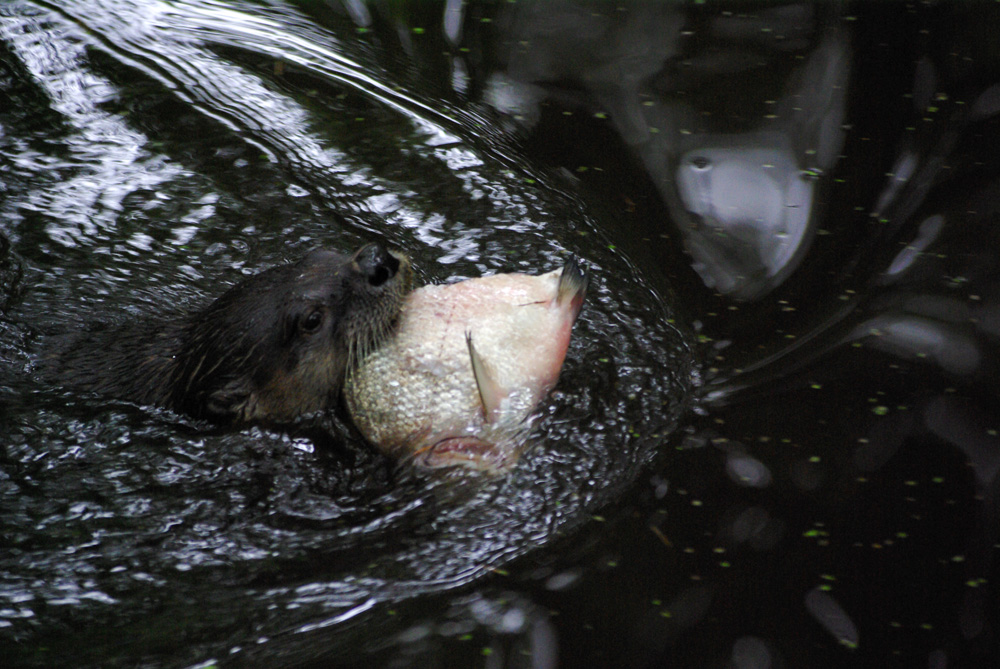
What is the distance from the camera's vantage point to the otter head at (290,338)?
2881mm

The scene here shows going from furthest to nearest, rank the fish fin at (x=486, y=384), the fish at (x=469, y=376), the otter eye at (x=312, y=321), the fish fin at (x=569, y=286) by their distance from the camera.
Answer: the otter eye at (x=312, y=321)
the fish fin at (x=569, y=286)
the fish at (x=469, y=376)
the fish fin at (x=486, y=384)

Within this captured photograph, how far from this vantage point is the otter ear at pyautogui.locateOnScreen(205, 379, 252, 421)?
2.94 meters

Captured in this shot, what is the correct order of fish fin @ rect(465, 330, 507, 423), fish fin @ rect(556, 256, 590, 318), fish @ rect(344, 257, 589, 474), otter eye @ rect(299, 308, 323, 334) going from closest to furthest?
1. fish fin @ rect(465, 330, 507, 423)
2. fish @ rect(344, 257, 589, 474)
3. fish fin @ rect(556, 256, 590, 318)
4. otter eye @ rect(299, 308, 323, 334)

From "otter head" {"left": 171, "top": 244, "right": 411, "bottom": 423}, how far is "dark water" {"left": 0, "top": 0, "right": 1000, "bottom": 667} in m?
0.12

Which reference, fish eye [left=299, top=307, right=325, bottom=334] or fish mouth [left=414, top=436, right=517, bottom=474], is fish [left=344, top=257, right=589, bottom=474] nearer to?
fish mouth [left=414, top=436, right=517, bottom=474]

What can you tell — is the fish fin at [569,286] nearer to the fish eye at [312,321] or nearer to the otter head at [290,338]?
the otter head at [290,338]

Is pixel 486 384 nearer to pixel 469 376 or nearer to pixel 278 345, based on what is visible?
pixel 469 376

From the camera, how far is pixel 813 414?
308 centimetres

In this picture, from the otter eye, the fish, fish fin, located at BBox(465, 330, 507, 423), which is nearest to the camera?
fish fin, located at BBox(465, 330, 507, 423)

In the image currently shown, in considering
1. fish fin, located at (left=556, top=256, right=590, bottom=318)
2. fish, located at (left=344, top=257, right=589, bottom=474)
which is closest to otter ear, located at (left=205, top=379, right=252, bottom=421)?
fish, located at (left=344, top=257, right=589, bottom=474)

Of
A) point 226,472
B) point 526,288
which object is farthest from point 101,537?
point 526,288

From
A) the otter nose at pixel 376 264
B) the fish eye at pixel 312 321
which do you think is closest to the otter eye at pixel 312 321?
the fish eye at pixel 312 321

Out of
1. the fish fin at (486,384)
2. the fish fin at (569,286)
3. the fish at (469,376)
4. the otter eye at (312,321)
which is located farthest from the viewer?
the otter eye at (312,321)

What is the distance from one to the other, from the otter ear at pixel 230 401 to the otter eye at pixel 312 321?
0.85 feet
